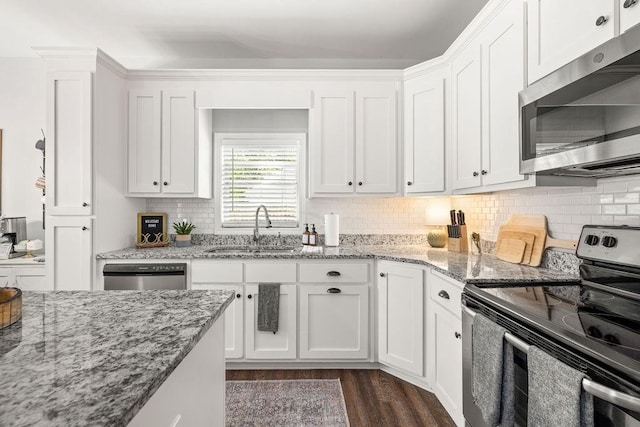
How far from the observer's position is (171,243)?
10.7ft

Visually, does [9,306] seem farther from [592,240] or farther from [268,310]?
[592,240]

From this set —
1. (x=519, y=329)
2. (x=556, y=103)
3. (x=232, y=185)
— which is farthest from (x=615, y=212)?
(x=232, y=185)

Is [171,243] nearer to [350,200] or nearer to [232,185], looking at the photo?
[232,185]

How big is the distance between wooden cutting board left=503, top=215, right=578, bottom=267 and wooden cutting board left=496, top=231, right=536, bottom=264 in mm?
18

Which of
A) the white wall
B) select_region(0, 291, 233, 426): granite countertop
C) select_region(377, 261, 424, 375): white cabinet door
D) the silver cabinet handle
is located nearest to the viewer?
select_region(0, 291, 233, 426): granite countertop

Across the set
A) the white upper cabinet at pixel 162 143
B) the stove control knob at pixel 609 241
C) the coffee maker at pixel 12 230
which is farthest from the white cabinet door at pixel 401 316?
the coffee maker at pixel 12 230

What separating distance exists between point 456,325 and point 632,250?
0.88m

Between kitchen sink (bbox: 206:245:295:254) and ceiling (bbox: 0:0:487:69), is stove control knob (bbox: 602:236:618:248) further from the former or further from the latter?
kitchen sink (bbox: 206:245:295:254)

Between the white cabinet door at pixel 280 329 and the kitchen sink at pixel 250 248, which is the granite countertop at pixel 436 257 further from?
the white cabinet door at pixel 280 329

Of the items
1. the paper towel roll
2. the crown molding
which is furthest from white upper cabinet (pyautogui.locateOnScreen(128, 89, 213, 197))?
the paper towel roll

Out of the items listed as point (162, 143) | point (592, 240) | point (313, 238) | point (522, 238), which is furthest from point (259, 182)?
point (592, 240)

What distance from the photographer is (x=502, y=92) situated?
6.40 feet

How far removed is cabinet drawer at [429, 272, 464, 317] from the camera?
1.88 metres

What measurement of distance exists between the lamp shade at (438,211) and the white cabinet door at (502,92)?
3.24ft
